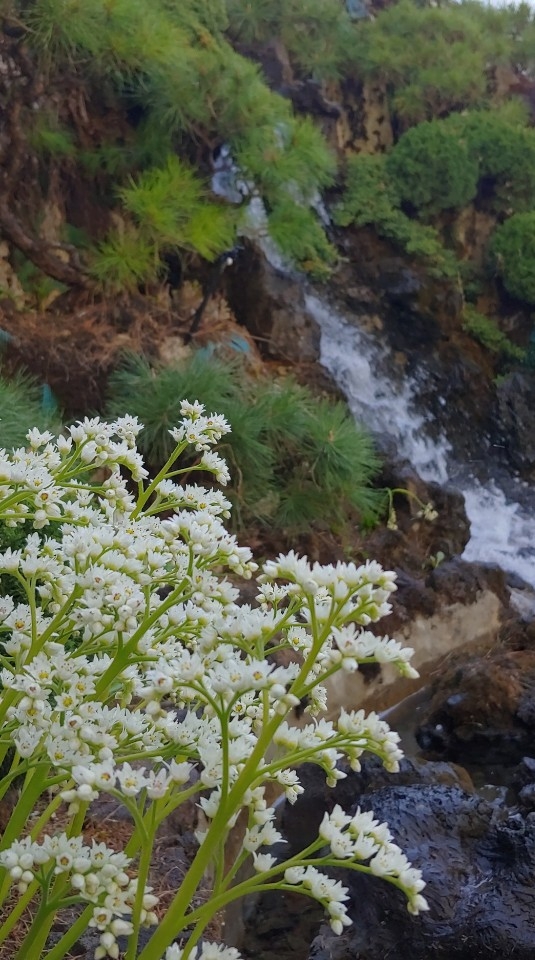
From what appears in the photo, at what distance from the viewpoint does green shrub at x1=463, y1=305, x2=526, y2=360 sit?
21.1ft

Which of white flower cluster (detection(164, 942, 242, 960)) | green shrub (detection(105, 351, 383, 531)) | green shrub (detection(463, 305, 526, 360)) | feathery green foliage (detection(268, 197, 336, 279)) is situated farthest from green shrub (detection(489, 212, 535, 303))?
white flower cluster (detection(164, 942, 242, 960))

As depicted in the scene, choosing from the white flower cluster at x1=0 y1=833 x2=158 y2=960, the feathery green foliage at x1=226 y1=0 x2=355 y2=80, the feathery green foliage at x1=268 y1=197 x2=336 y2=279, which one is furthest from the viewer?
the feathery green foliage at x1=226 y1=0 x2=355 y2=80

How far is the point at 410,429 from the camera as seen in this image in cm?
556

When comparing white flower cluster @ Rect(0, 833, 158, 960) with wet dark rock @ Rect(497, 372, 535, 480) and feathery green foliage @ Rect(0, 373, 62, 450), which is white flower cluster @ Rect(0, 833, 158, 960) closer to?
feathery green foliage @ Rect(0, 373, 62, 450)

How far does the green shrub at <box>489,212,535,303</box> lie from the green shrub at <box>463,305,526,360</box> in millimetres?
369

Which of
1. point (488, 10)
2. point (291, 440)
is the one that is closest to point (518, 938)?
point (291, 440)

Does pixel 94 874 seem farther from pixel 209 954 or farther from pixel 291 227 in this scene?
pixel 291 227

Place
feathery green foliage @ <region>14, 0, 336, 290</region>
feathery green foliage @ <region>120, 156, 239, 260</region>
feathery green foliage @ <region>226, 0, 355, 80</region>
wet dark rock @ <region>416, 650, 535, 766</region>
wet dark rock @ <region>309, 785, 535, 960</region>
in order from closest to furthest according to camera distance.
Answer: wet dark rock @ <region>309, 785, 535, 960</region> → wet dark rock @ <region>416, 650, 535, 766</region> → feathery green foliage @ <region>14, 0, 336, 290</region> → feathery green foliage @ <region>120, 156, 239, 260</region> → feathery green foliage @ <region>226, 0, 355, 80</region>

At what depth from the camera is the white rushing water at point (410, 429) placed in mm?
5176

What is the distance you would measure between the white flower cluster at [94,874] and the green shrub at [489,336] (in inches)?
246

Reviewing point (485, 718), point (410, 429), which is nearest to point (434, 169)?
point (410, 429)

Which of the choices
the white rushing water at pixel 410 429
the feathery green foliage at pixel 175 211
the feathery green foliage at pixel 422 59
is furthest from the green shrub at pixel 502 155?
the feathery green foliage at pixel 175 211

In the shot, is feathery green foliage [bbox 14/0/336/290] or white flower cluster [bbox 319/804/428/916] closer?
white flower cluster [bbox 319/804/428/916]

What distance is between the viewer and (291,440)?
3701 millimetres
